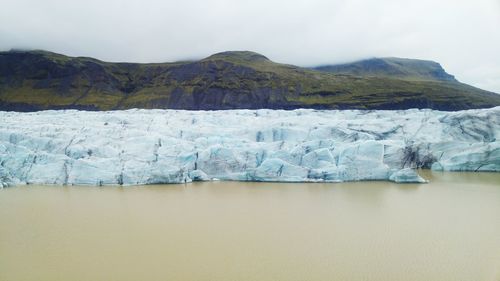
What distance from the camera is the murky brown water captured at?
20.3ft

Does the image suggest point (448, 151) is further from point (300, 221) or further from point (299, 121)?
point (300, 221)

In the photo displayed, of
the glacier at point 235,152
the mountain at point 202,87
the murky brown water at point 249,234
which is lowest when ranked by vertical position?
the murky brown water at point 249,234

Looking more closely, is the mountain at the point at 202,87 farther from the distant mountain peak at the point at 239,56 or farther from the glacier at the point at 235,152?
the glacier at the point at 235,152

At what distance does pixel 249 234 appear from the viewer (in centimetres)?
802

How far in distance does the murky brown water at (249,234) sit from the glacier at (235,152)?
53.5 inches

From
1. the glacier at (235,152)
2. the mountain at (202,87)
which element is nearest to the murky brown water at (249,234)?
the glacier at (235,152)

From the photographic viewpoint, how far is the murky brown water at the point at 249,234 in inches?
243

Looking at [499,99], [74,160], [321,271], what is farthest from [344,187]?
[499,99]

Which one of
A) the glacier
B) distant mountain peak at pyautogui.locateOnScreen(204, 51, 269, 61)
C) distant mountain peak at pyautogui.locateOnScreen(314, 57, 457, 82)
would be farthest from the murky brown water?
distant mountain peak at pyautogui.locateOnScreen(314, 57, 457, 82)

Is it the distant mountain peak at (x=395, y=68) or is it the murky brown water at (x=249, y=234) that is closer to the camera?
the murky brown water at (x=249, y=234)

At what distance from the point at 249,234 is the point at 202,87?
158 feet

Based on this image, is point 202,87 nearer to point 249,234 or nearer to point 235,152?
point 235,152

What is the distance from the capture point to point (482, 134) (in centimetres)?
1856

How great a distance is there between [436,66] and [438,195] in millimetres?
74254
